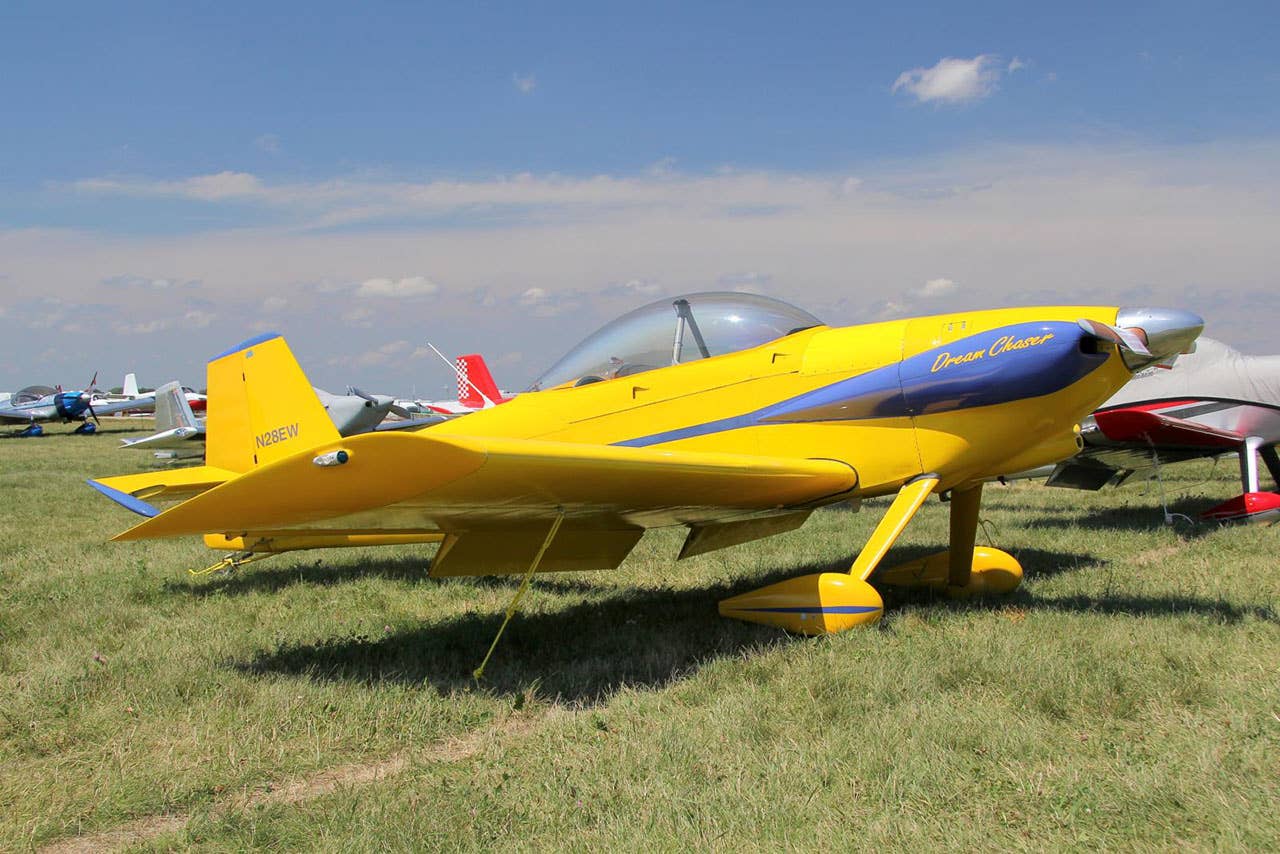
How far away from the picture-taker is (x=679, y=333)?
5.79 m

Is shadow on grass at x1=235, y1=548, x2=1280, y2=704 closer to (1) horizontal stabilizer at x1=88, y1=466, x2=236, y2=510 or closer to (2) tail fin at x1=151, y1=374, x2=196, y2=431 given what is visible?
(1) horizontal stabilizer at x1=88, y1=466, x2=236, y2=510

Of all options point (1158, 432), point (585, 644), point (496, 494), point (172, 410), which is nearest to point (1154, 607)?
point (585, 644)

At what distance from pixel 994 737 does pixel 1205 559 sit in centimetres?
501

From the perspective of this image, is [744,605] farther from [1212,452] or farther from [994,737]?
[1212,452]

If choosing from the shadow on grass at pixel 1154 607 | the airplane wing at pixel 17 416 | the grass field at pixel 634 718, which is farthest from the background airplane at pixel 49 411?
the shadow on grass at pixel 1154 607

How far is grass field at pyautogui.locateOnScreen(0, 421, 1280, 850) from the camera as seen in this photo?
2791 mm

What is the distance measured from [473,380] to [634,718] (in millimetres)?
24933

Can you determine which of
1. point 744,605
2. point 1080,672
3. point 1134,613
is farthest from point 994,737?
point 1134,613

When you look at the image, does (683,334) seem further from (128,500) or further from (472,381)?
(472,381)

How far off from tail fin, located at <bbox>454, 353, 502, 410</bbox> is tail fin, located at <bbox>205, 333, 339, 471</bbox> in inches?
821

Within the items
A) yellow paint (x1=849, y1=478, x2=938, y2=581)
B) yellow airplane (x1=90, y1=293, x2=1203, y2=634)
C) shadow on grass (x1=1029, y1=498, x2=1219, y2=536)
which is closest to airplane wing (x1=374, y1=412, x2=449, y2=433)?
shadow on grass (x1=1029, y1=498, x2=1219, y2=536)

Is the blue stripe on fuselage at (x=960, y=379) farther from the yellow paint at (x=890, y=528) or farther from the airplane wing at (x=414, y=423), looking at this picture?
the airplane wing at (x=414, y=423)

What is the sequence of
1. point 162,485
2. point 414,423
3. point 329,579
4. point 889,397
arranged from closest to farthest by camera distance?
point 889,397, point 162,485, point 329,579, point 414,423

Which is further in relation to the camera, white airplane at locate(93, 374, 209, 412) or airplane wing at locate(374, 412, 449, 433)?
white airplane at locate(93, 374, 209, 412)
